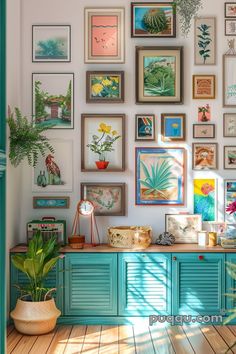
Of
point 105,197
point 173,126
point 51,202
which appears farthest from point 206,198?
point 51,202

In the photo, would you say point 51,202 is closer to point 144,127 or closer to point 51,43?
point 144,127

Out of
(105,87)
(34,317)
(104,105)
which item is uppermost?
(105,87)

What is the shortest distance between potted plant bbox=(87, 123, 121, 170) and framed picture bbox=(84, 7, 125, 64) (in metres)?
0.69

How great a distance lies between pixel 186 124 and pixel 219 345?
7.26 ft

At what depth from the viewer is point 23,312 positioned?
480cm

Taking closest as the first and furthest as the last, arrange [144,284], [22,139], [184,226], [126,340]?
1. [126,340]
2. [22,139]
3. [144,284]
4. [184,226]

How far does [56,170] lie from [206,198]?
5.12ft

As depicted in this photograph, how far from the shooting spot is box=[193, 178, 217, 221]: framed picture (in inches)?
219

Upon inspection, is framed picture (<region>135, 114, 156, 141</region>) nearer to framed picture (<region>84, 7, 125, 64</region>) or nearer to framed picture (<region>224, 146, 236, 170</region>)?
framed picture (<region>84, 7, 125, 64</region>)

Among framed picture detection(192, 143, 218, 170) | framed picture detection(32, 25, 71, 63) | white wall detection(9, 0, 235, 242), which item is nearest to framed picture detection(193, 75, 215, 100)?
white wall detection(9, 0, 235, 242)

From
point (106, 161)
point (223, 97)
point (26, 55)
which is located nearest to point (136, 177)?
point (106, 161)

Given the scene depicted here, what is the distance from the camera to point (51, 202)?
5.54 metres

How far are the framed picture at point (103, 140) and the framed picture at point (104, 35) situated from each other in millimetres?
610

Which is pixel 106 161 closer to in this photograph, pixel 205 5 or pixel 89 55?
pixel 89 55
